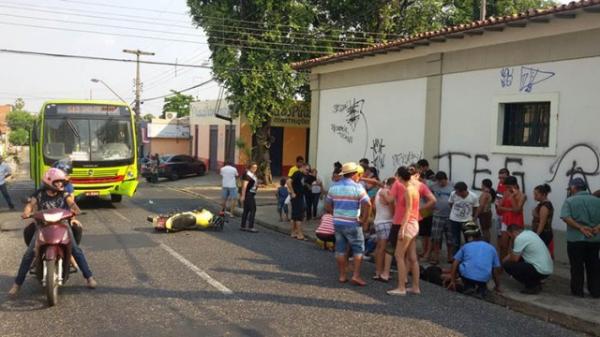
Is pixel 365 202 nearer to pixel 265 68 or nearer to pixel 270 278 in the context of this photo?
pixel 270 278

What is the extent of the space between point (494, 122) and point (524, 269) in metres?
4.09

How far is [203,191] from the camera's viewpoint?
25.6m

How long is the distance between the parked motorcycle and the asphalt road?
29 cm

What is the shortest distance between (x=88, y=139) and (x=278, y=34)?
435 inches

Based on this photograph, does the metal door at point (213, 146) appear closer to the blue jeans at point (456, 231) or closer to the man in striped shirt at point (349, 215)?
the blue jeans at point (456, 231)

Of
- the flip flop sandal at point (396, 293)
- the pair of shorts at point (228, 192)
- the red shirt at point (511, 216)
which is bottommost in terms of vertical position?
the flip flop sandal at point (396, 293)

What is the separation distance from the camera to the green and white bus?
15.6 m

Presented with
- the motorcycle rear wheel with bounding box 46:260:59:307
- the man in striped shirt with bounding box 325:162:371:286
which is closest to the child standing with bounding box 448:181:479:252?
the man in striped shirt with bounding box 325:162:371:286

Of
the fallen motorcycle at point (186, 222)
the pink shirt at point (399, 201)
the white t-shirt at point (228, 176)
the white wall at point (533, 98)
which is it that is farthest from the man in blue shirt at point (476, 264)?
the white t-shirt at point (228, 176)

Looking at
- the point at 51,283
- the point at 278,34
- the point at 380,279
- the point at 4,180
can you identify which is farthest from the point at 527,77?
the point at 278,34

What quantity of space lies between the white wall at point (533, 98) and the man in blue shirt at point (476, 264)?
8.89 ft

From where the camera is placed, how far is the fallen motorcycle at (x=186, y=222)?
40.0 feet

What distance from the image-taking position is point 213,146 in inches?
1522

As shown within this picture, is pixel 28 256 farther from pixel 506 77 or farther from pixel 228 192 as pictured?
A: pixel 228 192
